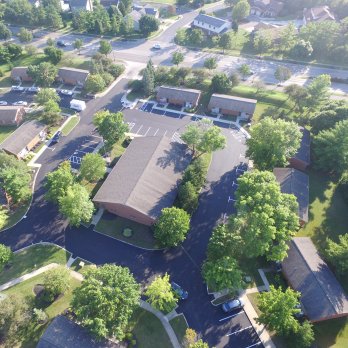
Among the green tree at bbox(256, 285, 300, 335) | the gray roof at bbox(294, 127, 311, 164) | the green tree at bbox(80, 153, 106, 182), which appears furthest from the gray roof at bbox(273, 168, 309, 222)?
the green tree at bbox(80, 153, 106, 182)

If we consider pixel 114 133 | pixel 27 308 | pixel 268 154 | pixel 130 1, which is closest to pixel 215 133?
pixel 268 154

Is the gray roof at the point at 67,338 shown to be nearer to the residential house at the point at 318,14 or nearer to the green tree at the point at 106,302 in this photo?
the green tree at the point at 106,302

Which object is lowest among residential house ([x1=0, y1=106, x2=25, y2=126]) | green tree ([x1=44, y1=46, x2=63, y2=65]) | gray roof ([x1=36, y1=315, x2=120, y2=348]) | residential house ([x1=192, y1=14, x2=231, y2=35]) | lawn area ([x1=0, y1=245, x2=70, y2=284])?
lawn area ([x1=0, y1=245, x2=70, y2=284])

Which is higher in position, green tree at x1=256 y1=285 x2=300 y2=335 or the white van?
the white van

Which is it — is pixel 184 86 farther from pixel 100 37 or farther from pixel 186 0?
pixel 186 0

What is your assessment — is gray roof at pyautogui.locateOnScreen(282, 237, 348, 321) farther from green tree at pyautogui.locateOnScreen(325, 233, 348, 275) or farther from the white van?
the white van

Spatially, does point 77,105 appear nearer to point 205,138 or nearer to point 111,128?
point 111,128
